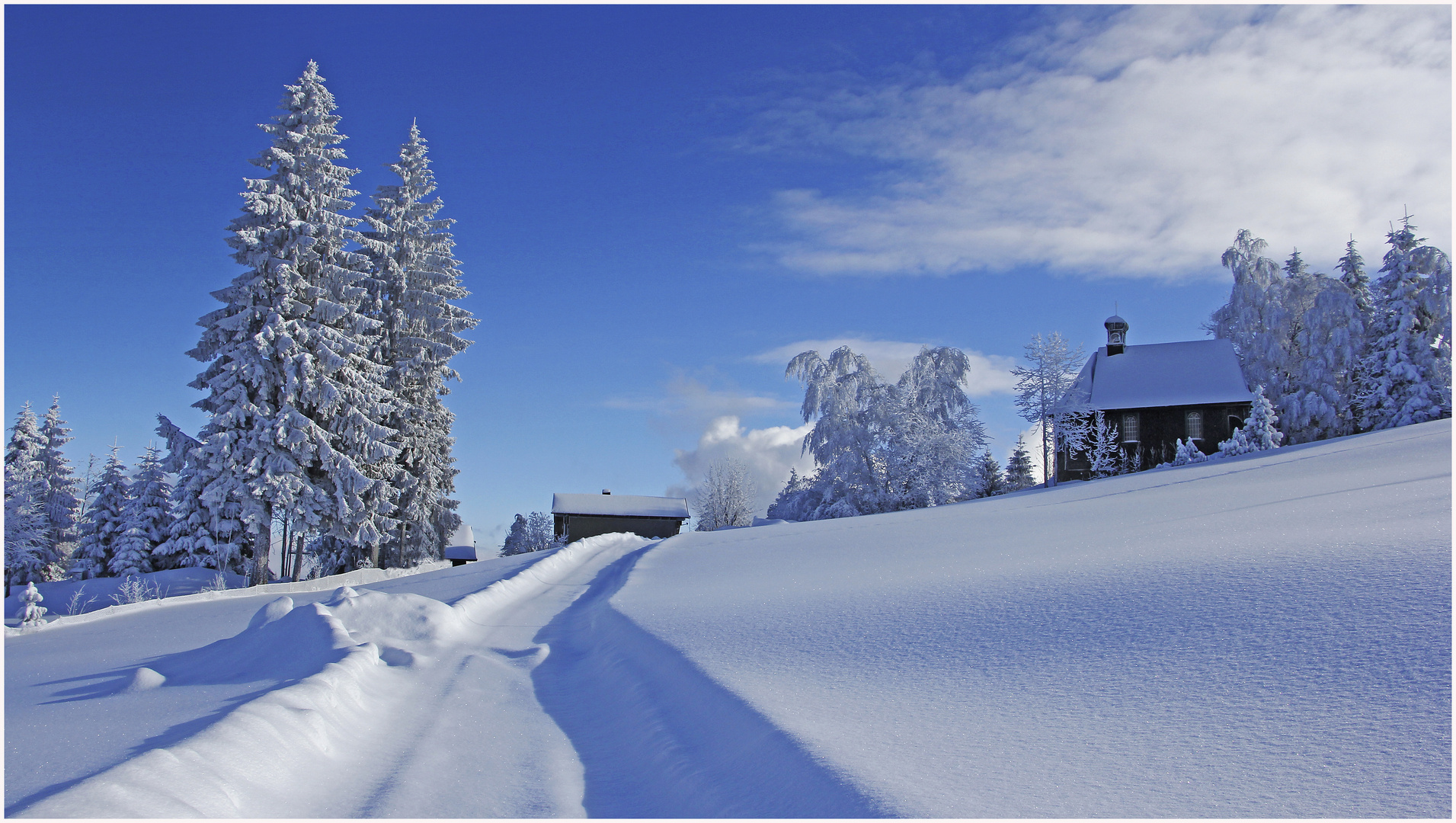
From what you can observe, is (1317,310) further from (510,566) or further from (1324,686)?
(1324,686)

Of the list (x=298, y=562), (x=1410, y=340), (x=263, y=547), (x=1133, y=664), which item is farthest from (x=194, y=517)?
(x=1410, y=340)

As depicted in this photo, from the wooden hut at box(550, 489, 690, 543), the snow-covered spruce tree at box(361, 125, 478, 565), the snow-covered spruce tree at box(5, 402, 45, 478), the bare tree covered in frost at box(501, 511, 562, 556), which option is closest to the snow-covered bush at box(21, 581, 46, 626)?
the snow-covered spruce tree at box(361, 125, 478, 565)

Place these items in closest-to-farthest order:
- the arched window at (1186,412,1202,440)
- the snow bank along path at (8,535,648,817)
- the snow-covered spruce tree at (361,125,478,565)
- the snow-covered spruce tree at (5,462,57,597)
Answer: the snow bank along path at (8,535,648,817) → the snow-covered spruce tree at (361,125,478,565) → the snow-covered spruce tree at (5,462,57,597) → the arched window at (1186,412,1202,440)

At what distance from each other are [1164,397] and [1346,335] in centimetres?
845

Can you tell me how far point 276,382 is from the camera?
2228 centimetres

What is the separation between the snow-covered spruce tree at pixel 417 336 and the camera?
2769 centimetres

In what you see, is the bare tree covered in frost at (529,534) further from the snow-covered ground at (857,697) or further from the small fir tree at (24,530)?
the snow-covered ground at (857,697)

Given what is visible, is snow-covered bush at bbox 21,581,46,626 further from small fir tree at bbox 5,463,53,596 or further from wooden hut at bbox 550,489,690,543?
wooden hut at bbox 550,489,690,543

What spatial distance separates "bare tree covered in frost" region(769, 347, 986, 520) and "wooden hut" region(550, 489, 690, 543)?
19615 millimetres

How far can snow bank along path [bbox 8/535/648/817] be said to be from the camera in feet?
11.5

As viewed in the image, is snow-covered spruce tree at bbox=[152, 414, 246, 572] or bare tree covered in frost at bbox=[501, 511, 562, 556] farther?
bare tree covered in frost at bbox=[501, 511, 562, 556]

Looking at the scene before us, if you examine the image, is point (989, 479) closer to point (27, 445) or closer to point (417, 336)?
point (417, 336)

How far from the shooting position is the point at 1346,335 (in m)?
37.3

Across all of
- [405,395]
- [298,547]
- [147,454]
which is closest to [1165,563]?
[298,547]
